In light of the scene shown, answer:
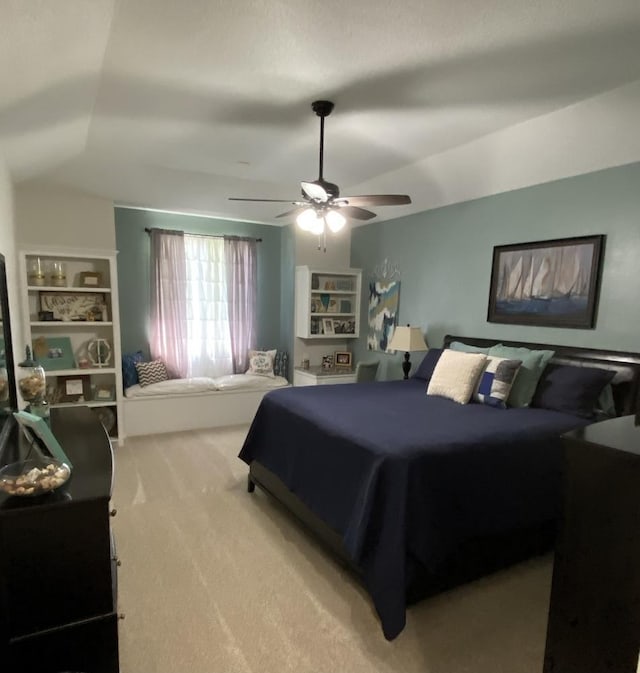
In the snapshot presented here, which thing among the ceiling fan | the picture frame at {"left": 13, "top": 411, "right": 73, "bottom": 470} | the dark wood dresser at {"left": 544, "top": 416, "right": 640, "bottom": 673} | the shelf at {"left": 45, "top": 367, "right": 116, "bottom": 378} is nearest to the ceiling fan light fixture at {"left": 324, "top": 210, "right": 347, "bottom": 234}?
the ceiling fan

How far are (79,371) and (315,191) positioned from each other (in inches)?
116

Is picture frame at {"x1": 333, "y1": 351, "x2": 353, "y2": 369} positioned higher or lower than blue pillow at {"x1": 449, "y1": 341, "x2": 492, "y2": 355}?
lower

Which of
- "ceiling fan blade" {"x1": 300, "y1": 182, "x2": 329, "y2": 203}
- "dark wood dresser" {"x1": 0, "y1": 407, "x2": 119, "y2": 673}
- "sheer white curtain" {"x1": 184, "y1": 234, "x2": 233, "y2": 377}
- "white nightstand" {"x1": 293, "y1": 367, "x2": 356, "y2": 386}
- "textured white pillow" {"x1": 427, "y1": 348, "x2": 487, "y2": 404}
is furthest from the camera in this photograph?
"sheer white curtain" {"x1": 184, "y1": 234, "x2": 233, "y2": 377}

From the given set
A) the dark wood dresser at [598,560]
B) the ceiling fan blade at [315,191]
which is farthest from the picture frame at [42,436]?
the ceiling fan blade at [315,191]

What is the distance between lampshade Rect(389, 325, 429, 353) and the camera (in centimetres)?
396

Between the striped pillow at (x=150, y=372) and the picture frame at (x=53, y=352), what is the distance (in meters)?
0.68

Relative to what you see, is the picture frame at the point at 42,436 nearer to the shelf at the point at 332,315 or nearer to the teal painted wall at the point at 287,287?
the shelf at the point at 332,315

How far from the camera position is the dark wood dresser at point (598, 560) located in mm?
871

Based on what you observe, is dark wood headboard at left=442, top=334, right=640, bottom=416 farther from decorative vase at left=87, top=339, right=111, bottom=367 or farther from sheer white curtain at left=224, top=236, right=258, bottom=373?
decorative vase at left=87, top=339, right=111, bottom=367

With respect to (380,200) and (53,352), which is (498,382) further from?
(53,352)

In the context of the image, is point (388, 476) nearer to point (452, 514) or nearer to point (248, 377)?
point (452, 514)

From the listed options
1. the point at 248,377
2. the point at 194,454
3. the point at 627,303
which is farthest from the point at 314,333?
the point at 627,303

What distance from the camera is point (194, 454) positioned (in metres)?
3.92

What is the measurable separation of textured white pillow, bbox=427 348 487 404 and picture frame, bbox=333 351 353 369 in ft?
6.67
